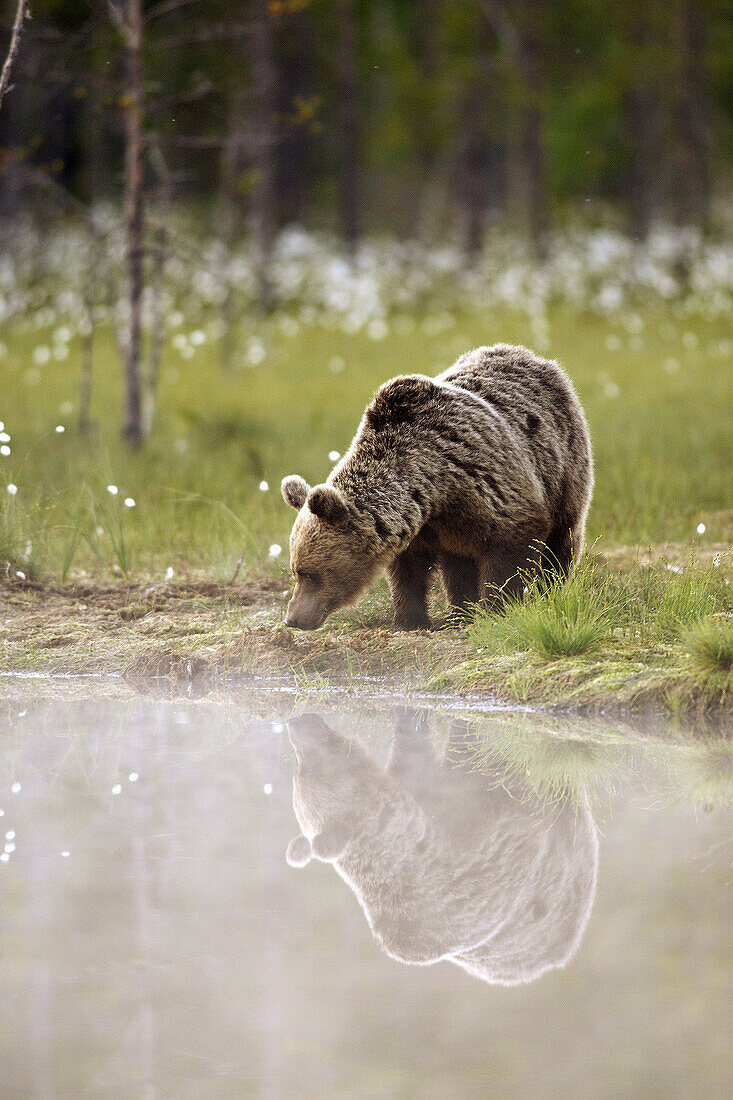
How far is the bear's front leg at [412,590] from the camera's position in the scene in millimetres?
6207

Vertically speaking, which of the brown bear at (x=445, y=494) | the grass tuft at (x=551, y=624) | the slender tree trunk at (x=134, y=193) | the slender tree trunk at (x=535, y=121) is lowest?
the grass tuft at (x=551, y=624)

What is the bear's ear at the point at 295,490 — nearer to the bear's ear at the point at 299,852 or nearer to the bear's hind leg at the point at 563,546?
the bear's hind leg at the point at 563,546

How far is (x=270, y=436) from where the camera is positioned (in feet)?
38.9

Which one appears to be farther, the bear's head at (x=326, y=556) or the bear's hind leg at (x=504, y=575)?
the bear's hind leg at (x=504, y=575)

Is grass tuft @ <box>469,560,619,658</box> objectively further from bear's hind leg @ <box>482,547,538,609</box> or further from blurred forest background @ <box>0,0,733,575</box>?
blurred forest background @ <box>0,0,733,575</box>

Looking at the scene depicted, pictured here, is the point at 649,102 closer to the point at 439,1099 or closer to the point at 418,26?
the point at 418,26

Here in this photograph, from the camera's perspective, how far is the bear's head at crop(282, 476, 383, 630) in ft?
18.4

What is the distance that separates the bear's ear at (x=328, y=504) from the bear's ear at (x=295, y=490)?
184mm

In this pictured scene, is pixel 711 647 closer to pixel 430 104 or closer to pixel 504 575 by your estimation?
pixel 504 575

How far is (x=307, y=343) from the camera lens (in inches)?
719

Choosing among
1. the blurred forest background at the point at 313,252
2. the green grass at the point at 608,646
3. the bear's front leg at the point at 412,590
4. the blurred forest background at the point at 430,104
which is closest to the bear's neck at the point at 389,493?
the bear's front leg at the point at 412,590

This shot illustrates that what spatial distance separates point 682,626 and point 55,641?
126 inches

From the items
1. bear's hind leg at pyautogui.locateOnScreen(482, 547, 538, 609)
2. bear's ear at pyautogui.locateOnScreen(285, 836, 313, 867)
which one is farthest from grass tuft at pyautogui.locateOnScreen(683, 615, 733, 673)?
bear's ear at pyautogui.locateOnScreen(285, 836, 313, 867)

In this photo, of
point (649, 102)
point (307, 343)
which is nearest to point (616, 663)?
point (307, 343)
